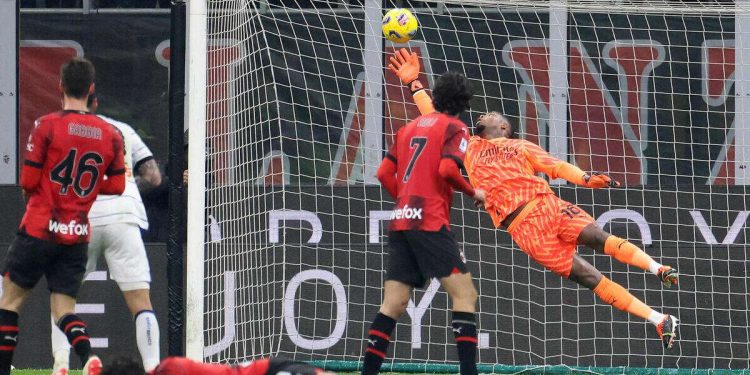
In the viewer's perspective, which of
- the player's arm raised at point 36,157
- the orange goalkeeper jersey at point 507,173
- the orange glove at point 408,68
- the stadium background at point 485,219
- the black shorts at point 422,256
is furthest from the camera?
the stadium background at point 485,219

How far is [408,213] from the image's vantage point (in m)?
7.18

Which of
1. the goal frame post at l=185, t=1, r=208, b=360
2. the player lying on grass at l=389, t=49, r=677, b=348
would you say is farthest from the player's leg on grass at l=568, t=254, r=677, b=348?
the goal frame post at l=185, t=1, r=208, b=360

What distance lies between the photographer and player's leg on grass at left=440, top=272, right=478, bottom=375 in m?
7.12

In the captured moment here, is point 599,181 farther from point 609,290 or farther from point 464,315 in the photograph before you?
point 464,315

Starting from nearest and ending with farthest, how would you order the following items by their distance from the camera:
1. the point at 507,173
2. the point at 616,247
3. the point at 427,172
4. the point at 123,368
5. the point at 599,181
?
the point at 123,368, the point at 427,172, the point at 599,181, the point at 616,247, the point at 507,173

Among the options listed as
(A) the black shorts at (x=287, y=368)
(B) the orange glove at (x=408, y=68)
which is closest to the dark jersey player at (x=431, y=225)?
(B) the orange glove at (x=408, y=68)

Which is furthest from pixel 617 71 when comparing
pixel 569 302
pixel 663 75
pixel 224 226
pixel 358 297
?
pixel 224 226

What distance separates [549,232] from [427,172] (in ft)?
5.86

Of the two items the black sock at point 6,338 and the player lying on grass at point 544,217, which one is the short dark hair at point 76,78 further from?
the player lying on grass at point 544,217

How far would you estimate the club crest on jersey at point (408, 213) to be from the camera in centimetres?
716

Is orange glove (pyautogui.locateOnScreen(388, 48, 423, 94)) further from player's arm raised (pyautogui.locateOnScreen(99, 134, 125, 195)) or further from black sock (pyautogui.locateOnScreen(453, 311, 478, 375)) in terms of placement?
player's arm raised (pyautogui.locateOnScreen(99, 134, 125, 195))

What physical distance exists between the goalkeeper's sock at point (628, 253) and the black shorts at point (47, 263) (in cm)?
362

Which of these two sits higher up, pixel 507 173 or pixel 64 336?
pixel 507 173

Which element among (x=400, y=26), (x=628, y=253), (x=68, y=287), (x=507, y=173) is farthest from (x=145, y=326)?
(x=628, y=253)
